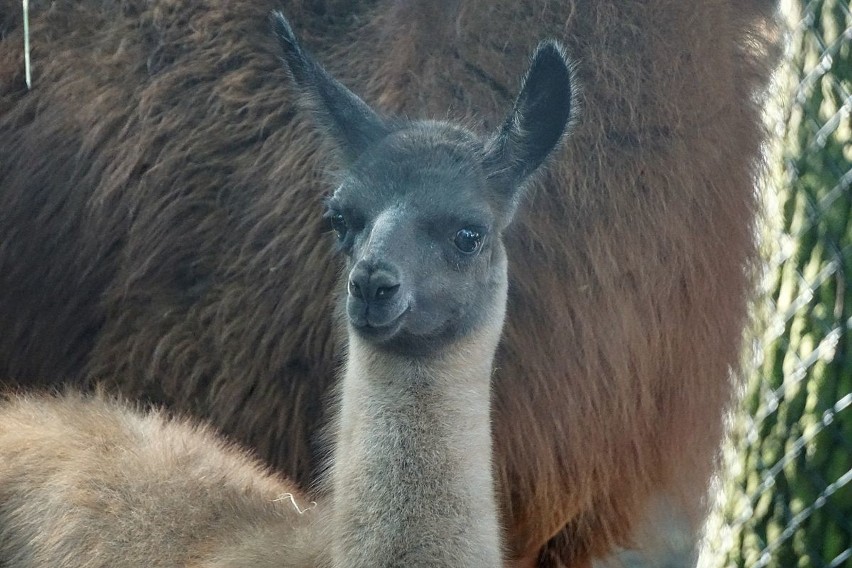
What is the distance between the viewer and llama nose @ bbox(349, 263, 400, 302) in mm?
1696

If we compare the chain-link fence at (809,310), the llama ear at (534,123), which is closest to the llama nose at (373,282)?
the llama ear at (534,123)

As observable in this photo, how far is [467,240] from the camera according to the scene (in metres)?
1.85

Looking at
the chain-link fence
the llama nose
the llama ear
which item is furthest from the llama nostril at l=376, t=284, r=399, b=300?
the chain-link fence

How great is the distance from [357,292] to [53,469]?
704 millimetres

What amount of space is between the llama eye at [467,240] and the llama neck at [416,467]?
0.49 feet

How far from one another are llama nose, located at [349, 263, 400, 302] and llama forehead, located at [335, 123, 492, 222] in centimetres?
13

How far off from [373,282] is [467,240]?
0.72 feet

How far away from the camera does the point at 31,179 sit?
2.73 metres

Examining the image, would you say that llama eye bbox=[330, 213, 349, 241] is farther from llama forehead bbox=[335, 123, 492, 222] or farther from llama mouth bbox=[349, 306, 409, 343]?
llama mouth bbox=[349, 306, 409, 343]

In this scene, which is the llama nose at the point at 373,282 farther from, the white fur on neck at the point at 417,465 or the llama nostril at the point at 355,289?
the white fur on neck at the point at 417,465

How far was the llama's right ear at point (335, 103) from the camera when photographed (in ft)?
6.55

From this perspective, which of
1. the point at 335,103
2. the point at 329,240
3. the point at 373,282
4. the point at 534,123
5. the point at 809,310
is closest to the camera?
the point at 373,282

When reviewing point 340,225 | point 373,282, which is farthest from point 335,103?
point 373,282

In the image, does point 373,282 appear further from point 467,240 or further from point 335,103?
point 335,103
